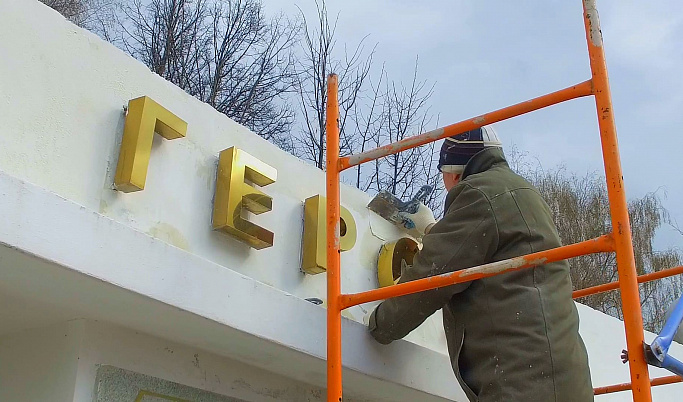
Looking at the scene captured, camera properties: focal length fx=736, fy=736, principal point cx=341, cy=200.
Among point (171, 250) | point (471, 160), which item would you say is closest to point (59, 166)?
point (171, 250)

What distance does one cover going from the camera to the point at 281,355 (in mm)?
3123

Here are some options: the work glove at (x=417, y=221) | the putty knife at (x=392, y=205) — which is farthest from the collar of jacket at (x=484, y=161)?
the work glove at (x=417, y=221)

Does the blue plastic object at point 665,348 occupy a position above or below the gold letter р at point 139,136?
below

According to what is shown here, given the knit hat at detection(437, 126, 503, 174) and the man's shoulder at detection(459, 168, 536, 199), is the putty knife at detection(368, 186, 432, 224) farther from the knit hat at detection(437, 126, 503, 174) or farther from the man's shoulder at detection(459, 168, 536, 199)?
the man's shoulder at detection(459, 168, 536, 199)

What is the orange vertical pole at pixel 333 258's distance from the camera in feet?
8.70

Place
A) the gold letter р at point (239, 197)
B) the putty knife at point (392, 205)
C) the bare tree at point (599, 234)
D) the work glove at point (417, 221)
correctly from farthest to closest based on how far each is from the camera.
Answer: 1. the bare tree at point (599, 234)
2. the work glove at point (417, 221)
3. the putty knife at point (392, 205)
4. the gold letter р at point (239, 197)

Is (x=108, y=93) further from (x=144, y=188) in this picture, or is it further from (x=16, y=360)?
(x=16, y=360)

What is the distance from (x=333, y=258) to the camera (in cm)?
287

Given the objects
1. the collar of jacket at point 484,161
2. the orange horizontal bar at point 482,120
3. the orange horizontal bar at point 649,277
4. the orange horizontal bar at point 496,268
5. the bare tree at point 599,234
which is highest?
the bare tree at point 599,234

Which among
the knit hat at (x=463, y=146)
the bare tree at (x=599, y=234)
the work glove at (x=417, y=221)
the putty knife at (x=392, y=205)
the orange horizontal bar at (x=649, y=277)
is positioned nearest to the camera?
the knit hat at (x=463, y=146)

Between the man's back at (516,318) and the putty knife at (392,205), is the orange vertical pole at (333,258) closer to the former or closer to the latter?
the man's back at (516,318)

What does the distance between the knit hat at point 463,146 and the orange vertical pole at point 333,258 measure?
49cm

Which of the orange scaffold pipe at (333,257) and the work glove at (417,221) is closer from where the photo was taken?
the orange scaffold pipe at (333,257)

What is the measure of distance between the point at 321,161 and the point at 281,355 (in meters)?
11.3
